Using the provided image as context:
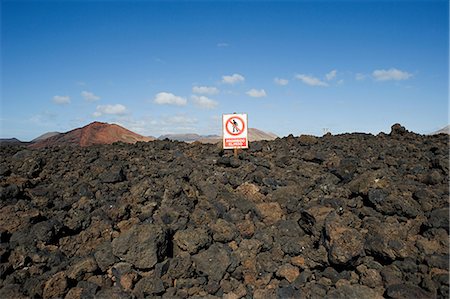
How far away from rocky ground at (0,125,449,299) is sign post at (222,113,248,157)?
64cm

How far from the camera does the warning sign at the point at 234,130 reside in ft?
23.9

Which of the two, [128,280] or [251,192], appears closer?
[128,280]

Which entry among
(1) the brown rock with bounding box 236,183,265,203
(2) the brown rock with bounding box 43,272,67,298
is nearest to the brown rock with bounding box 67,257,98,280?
(2) the brown rock with bounding box 43,272,67,298

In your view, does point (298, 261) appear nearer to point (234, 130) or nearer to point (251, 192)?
point (251, 192)

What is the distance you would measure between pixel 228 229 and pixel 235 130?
2946 millimetres

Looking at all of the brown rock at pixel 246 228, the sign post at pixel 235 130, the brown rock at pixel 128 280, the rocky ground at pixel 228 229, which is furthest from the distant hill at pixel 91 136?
the brown rock at pixel 128 280

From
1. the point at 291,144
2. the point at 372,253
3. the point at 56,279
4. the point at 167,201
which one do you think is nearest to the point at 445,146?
the point at 291,144

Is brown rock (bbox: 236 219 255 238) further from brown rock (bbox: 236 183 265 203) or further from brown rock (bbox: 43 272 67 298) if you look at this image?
brown rock (bbox: 43 272 67 298)

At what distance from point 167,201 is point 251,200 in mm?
1437

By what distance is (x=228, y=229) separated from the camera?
4871 millimetres

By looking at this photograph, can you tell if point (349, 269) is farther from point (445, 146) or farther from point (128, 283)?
point (445, 146)

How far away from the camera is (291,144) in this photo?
855 cm

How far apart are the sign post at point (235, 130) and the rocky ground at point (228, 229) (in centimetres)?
64

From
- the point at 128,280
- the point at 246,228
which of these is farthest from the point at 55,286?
the point at 246,228
